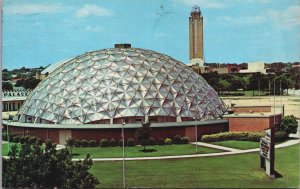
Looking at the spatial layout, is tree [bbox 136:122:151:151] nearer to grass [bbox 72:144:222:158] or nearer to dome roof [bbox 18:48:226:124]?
grass [bbox 72:144:222:158]

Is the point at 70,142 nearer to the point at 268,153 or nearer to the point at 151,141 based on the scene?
the point at 151,141

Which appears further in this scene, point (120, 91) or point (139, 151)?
point (120, 91)

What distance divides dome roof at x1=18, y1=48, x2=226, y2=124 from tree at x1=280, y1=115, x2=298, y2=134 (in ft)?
17.8

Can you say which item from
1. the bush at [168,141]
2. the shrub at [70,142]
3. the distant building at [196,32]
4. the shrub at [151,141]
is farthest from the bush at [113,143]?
the distant building at [196,32]

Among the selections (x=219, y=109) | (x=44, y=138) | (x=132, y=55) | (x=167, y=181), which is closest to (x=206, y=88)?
(x=219, y=109)

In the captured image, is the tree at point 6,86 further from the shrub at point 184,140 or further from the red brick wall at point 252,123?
the red brick wall at point 252,123

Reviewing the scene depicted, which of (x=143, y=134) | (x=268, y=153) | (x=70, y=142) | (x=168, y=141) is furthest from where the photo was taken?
(x=168, y=141)

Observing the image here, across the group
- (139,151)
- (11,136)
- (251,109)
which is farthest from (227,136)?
(11,136)

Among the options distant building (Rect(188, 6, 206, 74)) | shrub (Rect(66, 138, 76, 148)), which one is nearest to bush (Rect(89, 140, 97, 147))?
shrub (Rect(66, 138, 76, 148))

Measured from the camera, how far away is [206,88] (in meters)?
38.5

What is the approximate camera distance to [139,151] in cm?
2841

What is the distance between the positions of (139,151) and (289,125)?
958 centimetres

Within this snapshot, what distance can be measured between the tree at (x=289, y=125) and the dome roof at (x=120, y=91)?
542 centimetres

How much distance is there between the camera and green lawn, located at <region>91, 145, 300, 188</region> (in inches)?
804
